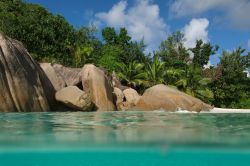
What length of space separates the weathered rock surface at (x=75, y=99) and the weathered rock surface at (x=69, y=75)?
252 centimetres

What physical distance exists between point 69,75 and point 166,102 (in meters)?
5.66

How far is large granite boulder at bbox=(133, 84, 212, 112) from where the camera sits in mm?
20250

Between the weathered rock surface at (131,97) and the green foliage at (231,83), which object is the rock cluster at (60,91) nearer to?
the weathered rock surface at (131,97)

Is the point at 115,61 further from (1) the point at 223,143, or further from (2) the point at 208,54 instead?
(1) the point at 223,143

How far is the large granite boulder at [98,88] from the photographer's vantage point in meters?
20.1

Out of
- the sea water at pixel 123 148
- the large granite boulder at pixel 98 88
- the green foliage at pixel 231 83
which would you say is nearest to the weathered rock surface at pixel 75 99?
the large granite boulder at pixel 98 88

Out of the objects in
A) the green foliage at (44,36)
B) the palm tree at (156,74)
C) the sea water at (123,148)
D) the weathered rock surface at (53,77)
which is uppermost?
the green foliage at (44,36)

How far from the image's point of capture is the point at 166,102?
20.3 meters

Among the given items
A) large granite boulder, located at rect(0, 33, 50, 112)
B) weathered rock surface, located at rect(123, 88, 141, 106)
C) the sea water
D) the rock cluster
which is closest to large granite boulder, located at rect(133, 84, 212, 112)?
the rock cluster

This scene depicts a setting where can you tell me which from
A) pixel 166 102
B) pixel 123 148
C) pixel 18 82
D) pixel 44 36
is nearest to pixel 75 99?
pixel 18 82

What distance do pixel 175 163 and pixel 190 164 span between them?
37 centimetres

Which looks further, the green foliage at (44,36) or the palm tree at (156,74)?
the palm tree at (156,74)

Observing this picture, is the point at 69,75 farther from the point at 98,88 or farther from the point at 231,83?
the point at 231,83

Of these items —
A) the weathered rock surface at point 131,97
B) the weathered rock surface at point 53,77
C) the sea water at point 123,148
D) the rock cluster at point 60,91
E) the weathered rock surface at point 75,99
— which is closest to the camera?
the sea water at point 123,148
